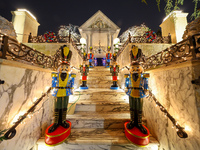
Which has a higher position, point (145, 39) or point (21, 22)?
point (21, 22)

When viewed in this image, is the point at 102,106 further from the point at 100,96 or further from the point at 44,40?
the point at 44,40

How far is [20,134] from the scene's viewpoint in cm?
158

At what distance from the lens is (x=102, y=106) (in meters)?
2.95

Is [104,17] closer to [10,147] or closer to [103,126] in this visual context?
[103,126]

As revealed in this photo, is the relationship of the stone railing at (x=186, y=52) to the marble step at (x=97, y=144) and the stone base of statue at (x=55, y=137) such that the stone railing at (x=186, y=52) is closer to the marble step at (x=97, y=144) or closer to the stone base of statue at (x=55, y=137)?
the marble step at (x=97, y=144)

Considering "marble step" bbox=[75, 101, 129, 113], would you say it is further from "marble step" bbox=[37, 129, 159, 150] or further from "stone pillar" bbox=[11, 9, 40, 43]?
"stone pillar" bbox=[11, 9, 40, 43]

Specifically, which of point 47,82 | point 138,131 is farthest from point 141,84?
point 47,82

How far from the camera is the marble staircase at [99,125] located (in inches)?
73.8

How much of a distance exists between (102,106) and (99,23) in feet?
34.8

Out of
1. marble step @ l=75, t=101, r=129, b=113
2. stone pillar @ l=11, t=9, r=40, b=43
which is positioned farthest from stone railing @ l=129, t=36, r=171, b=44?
stone pillar @ l=11, t=9, r=40, b=43

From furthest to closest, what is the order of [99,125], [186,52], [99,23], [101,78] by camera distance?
1. [99,23]
2. [101,78]
3. [99,125]
4. [186,52]

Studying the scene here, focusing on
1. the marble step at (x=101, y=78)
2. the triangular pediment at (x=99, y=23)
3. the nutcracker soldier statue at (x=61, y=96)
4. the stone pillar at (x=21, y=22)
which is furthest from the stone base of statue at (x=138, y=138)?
the triangular pediment at (x=99, y=23)

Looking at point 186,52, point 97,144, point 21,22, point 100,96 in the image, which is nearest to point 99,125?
point 97,144

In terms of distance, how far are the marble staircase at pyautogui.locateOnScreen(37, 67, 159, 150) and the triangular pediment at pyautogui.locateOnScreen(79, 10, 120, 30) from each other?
9502 millimetres
